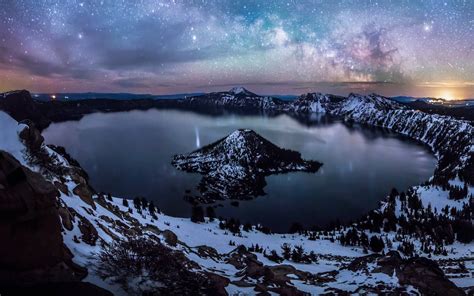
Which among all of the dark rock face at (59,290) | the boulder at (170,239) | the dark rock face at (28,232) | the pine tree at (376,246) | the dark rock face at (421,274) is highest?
the dark rock face at (28,232)

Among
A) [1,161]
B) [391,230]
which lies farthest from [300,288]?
[391,230]

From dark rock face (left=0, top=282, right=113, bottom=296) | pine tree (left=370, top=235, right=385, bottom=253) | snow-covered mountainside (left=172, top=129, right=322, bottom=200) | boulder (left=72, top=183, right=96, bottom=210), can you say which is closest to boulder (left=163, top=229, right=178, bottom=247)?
boulder (left=72, top=183, right=96, bottom=210)

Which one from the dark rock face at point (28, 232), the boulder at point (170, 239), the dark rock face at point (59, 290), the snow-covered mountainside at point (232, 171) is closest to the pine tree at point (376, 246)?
the boulder at point (170, 239)

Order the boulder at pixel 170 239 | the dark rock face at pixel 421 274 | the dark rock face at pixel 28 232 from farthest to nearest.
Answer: the boulder at pixel 170 239
the dark rock face at pixel 421 274
the dark rock face at pixel 28 232

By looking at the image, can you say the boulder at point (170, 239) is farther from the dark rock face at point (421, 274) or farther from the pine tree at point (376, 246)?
the pine tree at point (376, 246)

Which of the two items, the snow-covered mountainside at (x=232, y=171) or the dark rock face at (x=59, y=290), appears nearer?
the dark rock face at (x=59, y=290)

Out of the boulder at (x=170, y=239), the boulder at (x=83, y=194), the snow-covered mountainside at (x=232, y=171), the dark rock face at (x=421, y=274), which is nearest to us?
the dark rock face at (x=421, y=274)

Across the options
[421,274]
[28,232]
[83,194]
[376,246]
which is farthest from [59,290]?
[376,246]
